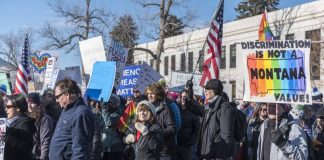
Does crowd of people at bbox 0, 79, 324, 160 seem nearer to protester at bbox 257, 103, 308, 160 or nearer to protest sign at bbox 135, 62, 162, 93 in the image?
protester at bbox 257, 103, 308, 160

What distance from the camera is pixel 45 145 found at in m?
6.33

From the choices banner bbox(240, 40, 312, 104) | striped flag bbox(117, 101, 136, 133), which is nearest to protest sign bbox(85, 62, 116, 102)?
striped flag bbox(117, 101, 136, 133)

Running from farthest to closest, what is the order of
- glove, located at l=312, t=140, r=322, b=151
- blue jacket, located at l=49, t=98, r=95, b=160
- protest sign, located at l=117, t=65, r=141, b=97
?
protest sign, located at l=117, t=65, r=141, b=97, glove, located at l=312, t=140, r=322, b=151, blue jacket, located at l=49, t=98, r=95, b=160

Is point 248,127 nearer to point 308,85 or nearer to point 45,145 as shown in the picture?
point 308,85

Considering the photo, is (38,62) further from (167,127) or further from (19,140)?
(19,140)

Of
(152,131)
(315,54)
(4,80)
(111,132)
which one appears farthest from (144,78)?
(315,54)

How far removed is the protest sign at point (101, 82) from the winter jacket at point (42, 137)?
1.91 meters

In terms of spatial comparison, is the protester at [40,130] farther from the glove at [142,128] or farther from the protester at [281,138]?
the protester at [281,138]

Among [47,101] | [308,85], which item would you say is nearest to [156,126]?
[308,85]

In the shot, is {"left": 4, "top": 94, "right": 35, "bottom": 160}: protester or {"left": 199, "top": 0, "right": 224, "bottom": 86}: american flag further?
{"left": 199, "top": 0, "right": 224, "bottom": 86}: american flag

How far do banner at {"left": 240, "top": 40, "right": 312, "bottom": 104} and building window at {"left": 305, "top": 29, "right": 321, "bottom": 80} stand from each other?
95.3ft

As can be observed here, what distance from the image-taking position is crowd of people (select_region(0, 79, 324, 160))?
5.55 meters

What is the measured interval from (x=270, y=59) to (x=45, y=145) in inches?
112

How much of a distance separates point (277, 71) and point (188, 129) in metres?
2.39
